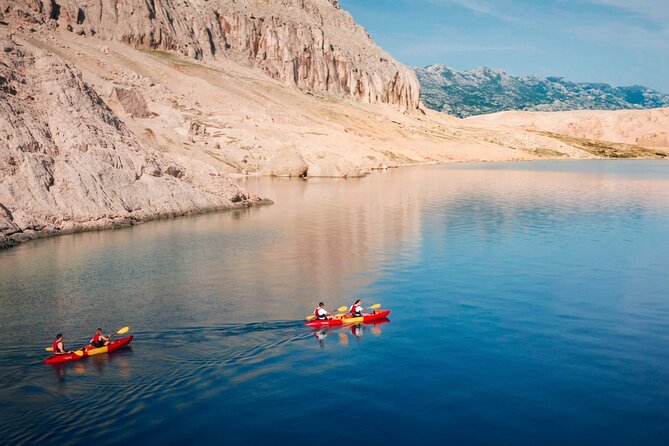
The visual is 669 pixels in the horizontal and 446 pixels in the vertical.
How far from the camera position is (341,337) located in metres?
22.8

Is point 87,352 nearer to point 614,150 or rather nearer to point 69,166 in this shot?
point 69,166

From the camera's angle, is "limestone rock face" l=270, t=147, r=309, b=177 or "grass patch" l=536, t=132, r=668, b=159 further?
"grass patch" l=536, t=132, r=668, b=159

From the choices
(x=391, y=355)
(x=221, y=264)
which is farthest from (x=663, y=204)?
(x=391, y=355)

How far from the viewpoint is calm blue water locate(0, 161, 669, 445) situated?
52.9 ft

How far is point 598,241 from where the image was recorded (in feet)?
131

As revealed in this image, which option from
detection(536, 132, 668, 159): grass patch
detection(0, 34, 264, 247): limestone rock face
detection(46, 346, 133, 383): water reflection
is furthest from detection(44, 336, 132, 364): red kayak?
detection(536, 132, 668, 159): grass patch

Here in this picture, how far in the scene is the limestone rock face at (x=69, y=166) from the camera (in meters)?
39.8

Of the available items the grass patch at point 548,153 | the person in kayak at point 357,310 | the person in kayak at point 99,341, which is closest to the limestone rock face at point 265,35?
the grass patch at point 548,153

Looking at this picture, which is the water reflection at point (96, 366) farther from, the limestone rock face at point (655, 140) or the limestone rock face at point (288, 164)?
the limestone rock face at point (655, 140)

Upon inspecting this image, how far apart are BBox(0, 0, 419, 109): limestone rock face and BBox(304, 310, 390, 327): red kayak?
10037 cm

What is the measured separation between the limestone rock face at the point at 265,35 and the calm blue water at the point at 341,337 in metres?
88.6

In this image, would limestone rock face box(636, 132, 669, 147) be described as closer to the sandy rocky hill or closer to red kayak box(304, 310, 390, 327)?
the sandy rocky hill

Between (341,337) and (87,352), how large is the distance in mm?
8307

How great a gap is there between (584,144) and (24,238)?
17072cm
